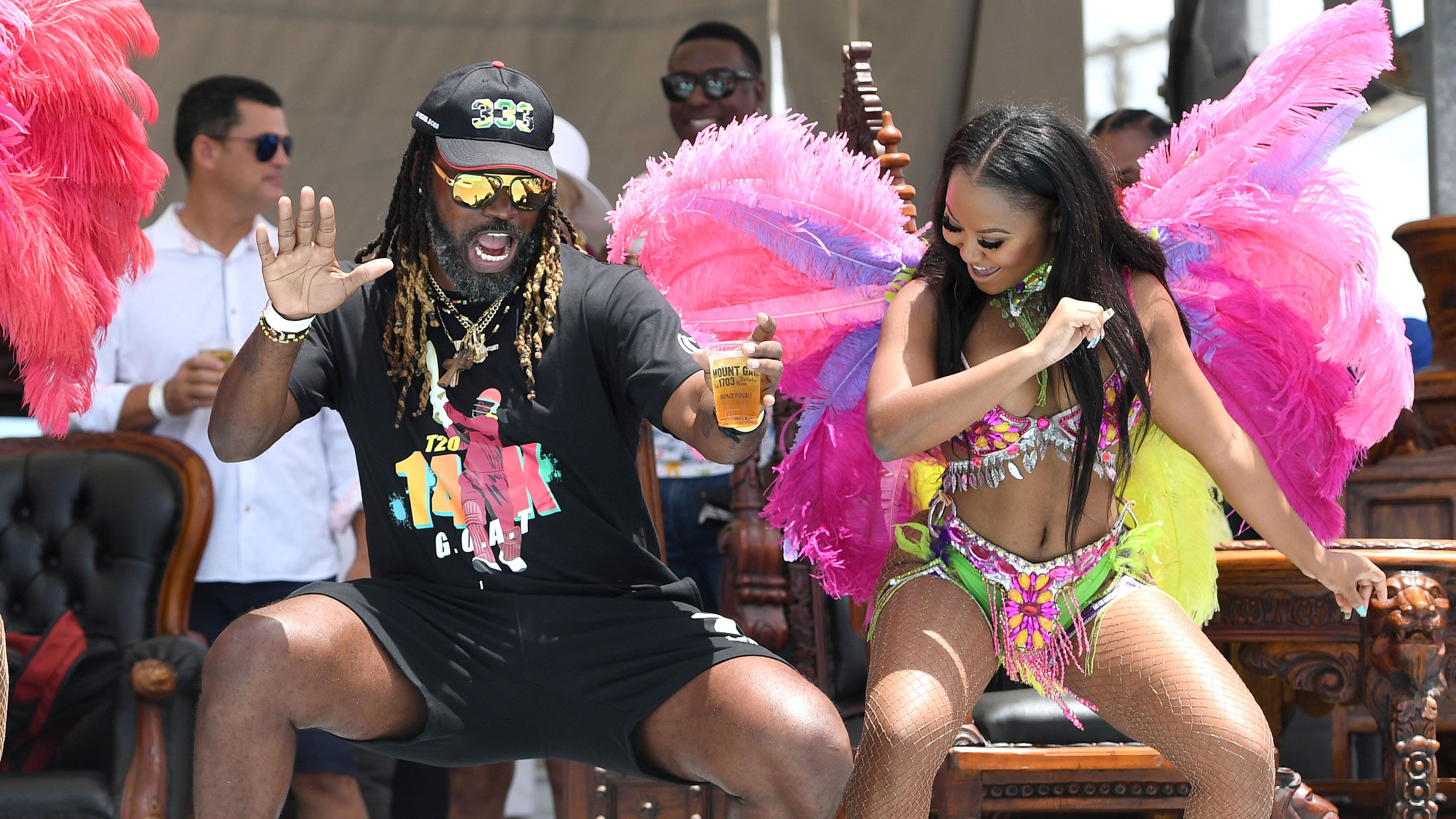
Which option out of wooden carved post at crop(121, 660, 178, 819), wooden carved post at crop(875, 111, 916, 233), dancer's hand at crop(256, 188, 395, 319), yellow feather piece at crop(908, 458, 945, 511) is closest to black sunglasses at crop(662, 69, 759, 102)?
wooden carved post at crop(875, 111, 916, 233)

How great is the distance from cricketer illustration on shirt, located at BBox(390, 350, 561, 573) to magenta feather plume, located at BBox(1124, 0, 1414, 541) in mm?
1156

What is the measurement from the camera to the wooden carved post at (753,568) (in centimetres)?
288

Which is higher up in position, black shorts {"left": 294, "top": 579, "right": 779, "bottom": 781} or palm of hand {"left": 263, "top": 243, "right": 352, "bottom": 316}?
palm of hand {"left": 263, "top": 243, "right": 352, "bottom": 316}

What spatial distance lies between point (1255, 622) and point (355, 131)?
299 centimetres

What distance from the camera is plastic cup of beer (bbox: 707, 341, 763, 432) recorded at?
2.04 meters

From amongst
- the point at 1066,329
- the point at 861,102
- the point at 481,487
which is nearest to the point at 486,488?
the point at 481,487

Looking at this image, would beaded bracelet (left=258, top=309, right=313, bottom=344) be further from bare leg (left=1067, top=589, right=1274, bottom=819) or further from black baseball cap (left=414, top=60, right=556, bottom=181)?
bare leg (left=1067, top=589, right=1274, bottom=819)

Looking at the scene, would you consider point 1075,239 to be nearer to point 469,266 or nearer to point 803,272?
point 803,272

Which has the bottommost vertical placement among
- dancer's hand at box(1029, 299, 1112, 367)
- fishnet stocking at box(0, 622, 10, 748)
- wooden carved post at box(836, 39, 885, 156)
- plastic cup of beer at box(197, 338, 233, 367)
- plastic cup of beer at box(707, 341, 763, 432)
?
fishnet stocking at box(0, 622, 10, 748)

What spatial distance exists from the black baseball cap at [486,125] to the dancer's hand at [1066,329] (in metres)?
0.87

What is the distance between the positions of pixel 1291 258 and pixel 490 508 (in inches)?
57.5

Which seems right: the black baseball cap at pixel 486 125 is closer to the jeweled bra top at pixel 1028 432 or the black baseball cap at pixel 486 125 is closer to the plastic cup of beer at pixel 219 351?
the jeweled bra top at pixel 1028 432

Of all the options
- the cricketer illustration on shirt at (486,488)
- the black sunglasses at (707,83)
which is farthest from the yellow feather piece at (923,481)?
the black sunglasses at (707,83)

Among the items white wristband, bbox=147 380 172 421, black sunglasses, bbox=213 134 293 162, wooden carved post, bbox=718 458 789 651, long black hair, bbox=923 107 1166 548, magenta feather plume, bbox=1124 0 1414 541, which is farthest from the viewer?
black sunglasses, bbox=213 134 293 162
